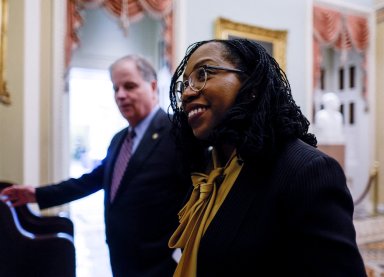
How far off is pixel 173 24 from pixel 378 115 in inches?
169

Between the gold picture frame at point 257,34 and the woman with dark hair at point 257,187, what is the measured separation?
4266 millimetres

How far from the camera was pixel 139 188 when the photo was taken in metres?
1.62

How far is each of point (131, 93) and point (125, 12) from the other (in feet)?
9.95

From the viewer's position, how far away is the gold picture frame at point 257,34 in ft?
16.4

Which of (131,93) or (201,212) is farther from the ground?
(131,93)

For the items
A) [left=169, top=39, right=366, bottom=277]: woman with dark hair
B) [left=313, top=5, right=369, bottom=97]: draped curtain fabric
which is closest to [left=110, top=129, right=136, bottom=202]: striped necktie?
[left=169, top=39, right=366, bottom=277]: woman with dark hair

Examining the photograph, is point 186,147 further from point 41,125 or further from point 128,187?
point 41,125

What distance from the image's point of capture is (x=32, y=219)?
2459mm

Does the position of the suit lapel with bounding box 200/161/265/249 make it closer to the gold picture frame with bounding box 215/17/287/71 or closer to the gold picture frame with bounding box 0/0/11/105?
the gold picture frame with bounding box 0/0/11/105

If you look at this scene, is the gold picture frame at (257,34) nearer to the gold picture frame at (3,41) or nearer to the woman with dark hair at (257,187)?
the gold picture frame at (3,41)

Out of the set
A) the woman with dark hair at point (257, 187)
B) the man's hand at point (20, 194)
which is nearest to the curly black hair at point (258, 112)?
the woman with dark hair at point (257, 187)

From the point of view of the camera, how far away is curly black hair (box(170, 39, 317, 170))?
815mm

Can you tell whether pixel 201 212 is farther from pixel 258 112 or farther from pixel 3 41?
pixel 3 41

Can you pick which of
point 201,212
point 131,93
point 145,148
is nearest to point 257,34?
point 131,93
